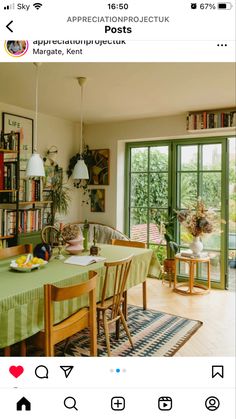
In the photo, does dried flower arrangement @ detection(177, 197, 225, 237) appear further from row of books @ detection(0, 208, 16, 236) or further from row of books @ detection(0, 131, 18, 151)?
row of books @ detection(0, 131, 18, 151)

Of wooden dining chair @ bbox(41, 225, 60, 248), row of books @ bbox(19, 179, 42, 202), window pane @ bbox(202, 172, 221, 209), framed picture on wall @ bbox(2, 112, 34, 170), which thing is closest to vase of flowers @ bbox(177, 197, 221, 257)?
window pane @ bbox(202, 172, 221, 209)

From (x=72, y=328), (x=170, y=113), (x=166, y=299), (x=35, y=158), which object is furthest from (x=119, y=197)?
(x=72, y=328)

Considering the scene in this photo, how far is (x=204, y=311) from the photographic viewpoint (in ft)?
10.4

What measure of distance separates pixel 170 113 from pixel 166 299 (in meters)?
2.20

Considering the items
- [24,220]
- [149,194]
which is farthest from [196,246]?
[24,220]

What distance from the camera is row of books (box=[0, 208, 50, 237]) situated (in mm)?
3336
